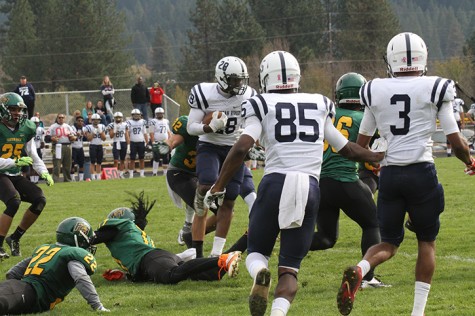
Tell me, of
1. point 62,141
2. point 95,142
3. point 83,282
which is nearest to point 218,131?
point 83,282

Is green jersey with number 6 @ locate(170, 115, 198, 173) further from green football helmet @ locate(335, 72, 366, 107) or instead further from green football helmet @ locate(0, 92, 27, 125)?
green football helmet @ locate(335, 72, 366, 107)

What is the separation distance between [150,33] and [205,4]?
247 ft

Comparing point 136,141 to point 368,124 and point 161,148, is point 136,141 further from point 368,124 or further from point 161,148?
point 368,124

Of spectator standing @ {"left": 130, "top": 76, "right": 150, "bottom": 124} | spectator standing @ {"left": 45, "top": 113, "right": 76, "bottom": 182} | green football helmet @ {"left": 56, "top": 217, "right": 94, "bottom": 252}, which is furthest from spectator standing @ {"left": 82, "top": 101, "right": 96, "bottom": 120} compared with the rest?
green football helmet @ {"left": 56, "top": 217, "right": 94, "bottom": 252}

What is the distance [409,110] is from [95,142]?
1646 centimetres

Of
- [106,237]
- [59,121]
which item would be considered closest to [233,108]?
[106,237]

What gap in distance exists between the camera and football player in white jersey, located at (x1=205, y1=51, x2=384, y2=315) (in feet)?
17.0

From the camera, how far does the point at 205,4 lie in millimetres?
60625

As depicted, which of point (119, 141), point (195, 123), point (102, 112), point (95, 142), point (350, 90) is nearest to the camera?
point (350, 90)

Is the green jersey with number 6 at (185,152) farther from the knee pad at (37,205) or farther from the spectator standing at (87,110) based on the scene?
the spectator standing at (87,110)

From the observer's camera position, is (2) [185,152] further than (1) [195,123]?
Yes

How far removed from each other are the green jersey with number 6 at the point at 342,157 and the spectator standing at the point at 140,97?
19234 millimetres

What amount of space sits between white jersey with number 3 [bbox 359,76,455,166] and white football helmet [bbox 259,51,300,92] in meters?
0.55

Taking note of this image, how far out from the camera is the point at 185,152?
29.5 feet
